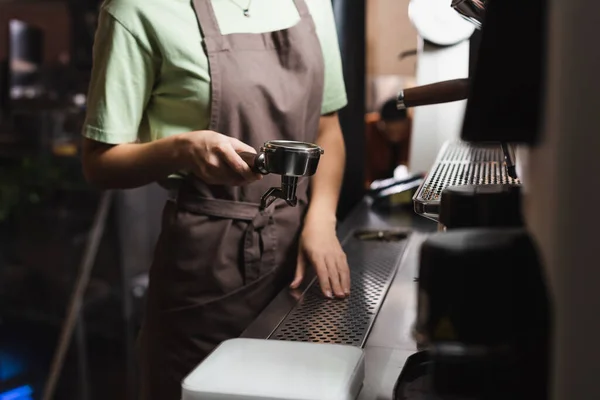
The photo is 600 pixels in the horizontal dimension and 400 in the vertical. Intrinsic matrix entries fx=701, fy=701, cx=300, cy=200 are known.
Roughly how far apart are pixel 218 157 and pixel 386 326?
0.97ft

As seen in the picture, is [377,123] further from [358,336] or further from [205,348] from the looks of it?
[358,336]

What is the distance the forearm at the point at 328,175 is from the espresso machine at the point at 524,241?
0.64 meters

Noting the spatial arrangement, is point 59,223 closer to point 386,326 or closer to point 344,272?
point 344,272

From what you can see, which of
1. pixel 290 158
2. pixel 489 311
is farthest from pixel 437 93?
pixel 489 311

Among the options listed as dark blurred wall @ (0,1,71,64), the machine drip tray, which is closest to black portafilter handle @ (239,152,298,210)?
the machine drip tray

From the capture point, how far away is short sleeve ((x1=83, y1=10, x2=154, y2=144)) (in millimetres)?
1005

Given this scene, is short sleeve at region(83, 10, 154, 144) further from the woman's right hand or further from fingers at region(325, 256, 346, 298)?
fingers at region(325, 256, 346, 298)

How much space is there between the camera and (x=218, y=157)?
2.90 feet

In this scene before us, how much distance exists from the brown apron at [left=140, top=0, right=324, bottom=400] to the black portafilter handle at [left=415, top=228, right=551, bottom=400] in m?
0.65

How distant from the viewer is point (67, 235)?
266cm

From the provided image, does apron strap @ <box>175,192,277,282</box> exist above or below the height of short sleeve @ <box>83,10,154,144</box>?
below

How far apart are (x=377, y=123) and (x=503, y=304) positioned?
2037mm

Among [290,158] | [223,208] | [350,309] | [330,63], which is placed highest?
[330,63]

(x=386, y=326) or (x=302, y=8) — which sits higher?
(x=302, y=8)
